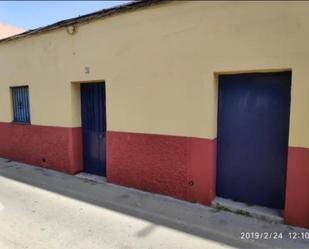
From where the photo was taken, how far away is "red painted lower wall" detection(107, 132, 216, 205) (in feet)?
14.8

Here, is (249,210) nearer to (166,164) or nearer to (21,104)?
Answer: (166,164)

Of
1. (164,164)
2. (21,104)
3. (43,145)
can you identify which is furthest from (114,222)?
(21,104)

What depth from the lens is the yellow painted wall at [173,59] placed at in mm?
3625

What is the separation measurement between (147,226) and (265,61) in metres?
2.98

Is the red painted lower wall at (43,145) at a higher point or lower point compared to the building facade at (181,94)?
lower

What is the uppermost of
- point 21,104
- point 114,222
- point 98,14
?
point 98,14

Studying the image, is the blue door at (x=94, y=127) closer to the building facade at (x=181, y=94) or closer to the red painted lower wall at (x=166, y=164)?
the building facade at (x=181, y=94)

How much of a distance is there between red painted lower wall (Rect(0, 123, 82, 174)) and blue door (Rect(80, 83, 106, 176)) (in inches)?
8.4

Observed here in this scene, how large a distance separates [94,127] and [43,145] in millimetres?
1720

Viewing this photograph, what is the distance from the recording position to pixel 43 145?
6.99m

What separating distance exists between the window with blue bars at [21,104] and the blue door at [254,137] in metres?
5.56

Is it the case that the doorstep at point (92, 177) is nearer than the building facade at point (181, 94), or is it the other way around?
the building facade at point (181, 94)

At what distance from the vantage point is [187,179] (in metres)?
4.68

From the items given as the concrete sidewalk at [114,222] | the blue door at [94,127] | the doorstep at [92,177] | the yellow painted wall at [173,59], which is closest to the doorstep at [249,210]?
the concrete sidewalk at [114,222]
